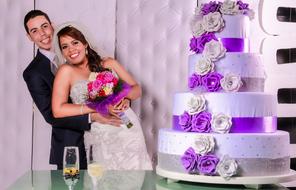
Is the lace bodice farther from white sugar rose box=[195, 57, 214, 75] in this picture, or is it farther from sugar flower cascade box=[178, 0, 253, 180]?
white sugar rose box=[195, 57, 214, 75]

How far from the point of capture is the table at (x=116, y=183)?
8.37 ft

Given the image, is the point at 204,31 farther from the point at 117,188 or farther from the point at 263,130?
the point at 117,188

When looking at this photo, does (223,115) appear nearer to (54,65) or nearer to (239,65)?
(239,65)

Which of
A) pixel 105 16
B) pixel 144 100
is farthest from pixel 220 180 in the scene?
pixel 105 16

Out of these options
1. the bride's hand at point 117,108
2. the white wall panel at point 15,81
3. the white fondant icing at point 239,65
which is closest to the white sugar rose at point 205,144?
the white fondant icing at point 239,65

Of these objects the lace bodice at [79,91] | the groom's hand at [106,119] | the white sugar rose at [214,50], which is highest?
the white sugar rose at [214,50]

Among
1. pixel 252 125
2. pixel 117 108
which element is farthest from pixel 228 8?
pixel 117 108

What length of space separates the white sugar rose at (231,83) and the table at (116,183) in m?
0.51

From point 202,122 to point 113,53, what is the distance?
2248mm

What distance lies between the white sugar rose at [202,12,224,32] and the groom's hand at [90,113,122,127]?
1.41m

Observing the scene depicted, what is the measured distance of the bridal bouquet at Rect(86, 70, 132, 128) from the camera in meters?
3.84

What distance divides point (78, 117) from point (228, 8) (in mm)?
1693

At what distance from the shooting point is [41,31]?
4500 mm

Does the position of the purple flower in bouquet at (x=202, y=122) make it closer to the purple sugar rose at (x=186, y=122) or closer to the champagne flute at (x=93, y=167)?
the purple sugar rose at (x=186, y=122)
